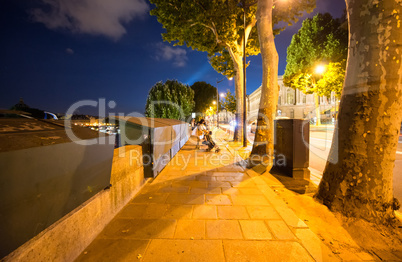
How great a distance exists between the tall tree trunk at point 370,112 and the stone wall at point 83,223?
3728 mm

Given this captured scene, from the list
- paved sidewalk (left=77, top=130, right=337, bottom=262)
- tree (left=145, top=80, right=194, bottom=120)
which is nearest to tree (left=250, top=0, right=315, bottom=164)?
paved sidewalk (left=77, top=130, right=337, bottom=262)

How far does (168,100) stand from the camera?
26156 millimetres

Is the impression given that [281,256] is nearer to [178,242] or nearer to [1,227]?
[178,242]

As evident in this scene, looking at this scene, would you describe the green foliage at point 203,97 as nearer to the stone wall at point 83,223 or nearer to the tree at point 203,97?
the tree at point 203,97

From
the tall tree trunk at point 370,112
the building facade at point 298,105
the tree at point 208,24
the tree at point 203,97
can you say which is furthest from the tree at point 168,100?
the building facade at point 298,105

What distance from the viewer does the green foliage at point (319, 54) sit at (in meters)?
21.2

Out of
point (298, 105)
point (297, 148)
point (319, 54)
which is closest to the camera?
point (297, 148)

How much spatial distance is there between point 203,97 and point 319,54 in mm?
34542

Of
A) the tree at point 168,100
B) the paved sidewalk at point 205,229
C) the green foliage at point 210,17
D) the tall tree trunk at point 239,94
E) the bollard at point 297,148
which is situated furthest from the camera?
the tree at point 168,100

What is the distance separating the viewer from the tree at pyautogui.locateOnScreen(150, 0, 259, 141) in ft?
36.0

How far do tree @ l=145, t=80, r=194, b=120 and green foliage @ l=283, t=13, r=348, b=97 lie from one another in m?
18.0

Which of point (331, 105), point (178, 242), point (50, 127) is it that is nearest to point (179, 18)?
point (50, 127)

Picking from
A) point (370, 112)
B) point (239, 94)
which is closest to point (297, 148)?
point (370, 112)

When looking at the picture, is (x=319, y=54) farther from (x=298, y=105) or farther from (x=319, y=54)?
(x=298, y=105)
